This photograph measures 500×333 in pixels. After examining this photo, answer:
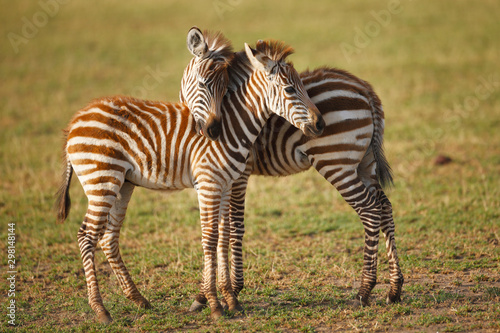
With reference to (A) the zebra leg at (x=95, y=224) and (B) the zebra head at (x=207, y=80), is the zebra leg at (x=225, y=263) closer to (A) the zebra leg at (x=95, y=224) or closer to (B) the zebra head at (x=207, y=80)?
(B) the zebra head at (x=207, y=80)

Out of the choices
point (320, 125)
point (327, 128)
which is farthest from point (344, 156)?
point (320, 125)

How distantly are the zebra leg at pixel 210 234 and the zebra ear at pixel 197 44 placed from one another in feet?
5.72

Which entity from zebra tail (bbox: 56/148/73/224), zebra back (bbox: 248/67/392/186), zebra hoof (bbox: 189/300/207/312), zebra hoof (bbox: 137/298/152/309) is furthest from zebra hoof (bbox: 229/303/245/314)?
zebra tail (bbox: 56/148/73/224)

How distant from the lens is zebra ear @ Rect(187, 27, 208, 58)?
6832 mm

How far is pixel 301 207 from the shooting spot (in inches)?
431

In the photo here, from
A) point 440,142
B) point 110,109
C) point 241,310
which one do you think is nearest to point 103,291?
point 241,310

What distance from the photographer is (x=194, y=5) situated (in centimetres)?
3152

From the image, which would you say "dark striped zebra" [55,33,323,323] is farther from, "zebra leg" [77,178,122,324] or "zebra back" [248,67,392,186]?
"zebra back" [248,67,392,186]

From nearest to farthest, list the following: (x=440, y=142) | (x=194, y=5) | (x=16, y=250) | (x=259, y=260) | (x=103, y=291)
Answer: (x=103, y=291) → (x=259, y=260) → (x=16, y=250) → (x=440, y=142) → (x=194, y=5)

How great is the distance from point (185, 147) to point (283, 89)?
1405 millimetres

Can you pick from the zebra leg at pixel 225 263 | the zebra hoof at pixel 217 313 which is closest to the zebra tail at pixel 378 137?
the zebra leg at pixel 225 263

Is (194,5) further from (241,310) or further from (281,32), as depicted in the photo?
(241,310)

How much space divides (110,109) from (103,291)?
2.65m

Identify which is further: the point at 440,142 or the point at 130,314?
the point at 440,142
